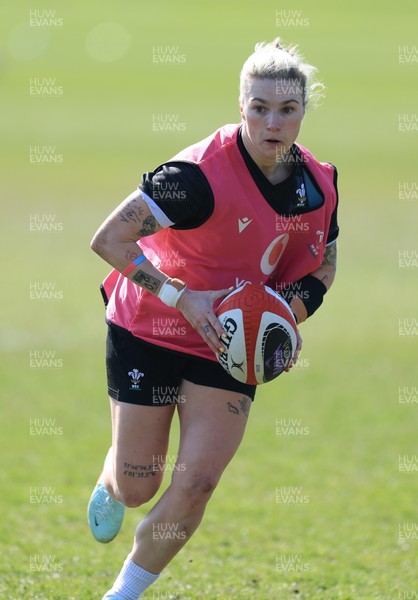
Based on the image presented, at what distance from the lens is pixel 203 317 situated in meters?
5.82

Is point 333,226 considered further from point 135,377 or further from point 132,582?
point 132,582

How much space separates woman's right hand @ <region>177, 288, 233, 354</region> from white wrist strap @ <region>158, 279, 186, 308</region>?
0.9 inches

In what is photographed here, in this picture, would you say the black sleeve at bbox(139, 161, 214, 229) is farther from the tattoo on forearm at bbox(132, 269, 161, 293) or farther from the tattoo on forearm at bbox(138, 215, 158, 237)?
the tattoo on forearm at bbox(132, 269, 161, 293)

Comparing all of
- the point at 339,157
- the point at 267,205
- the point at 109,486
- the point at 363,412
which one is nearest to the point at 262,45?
the point at 267,205

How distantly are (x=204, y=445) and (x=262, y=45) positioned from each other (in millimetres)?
2254

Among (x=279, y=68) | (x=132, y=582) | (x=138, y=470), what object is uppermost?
(x=279, y=68)

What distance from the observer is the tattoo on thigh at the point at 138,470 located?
6336 millimetres

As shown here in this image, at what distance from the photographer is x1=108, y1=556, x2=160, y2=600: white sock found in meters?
5.95

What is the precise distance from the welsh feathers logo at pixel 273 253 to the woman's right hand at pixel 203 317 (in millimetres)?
441

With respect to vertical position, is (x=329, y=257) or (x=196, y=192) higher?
(x=196, y=192)

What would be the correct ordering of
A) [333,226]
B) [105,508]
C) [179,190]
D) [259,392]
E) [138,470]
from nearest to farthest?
1. [179,190]
2. [138,470]
3. [333,226]
4. [105,508]
5. [259,392]

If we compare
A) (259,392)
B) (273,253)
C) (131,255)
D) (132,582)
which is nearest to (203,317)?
(131,255)

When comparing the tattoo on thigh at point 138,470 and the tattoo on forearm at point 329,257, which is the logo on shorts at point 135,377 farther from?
the tattoo on forearm at point 329,257

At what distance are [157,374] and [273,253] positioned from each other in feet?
3.15
